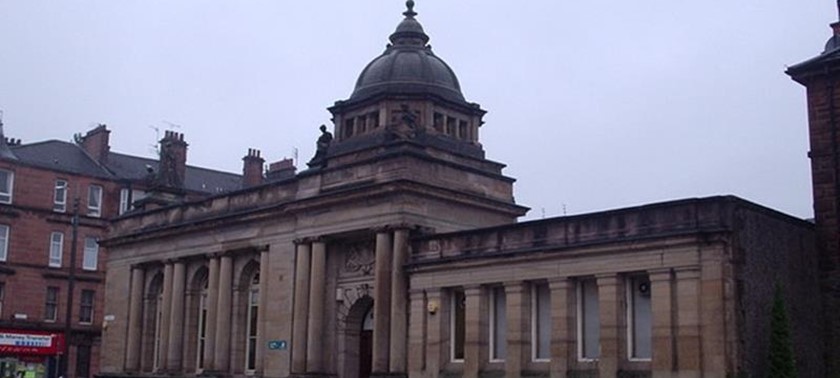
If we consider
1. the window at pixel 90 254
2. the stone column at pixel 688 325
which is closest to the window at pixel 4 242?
the window at pixel 90 254

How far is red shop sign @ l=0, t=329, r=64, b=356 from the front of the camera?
174 feet

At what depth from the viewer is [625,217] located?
25734 millimetres

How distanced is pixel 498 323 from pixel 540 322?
1586 mm

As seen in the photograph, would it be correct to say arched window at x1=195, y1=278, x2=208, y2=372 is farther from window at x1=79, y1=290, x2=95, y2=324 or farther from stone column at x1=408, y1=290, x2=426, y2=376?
window at x1=79, y1=290, x2=95, y2=324

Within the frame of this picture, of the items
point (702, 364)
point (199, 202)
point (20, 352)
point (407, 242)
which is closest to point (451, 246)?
point (407, 242)

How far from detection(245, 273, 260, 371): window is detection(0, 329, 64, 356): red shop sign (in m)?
20.5

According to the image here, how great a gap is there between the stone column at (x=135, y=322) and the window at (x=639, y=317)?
23.9 meters

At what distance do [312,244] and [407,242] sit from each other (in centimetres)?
416

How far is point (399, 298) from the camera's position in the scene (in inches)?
1229

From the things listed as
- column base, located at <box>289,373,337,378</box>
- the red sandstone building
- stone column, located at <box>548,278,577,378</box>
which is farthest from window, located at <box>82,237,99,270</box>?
stone column, located at <box>548,278,577,378</box>

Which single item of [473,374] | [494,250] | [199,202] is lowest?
[473,374]

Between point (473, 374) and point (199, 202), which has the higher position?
point (199, 202)

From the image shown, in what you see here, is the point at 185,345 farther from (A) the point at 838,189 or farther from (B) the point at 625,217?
(A) the point at 838,189

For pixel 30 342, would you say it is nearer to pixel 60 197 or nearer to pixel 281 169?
pixel 60 197
